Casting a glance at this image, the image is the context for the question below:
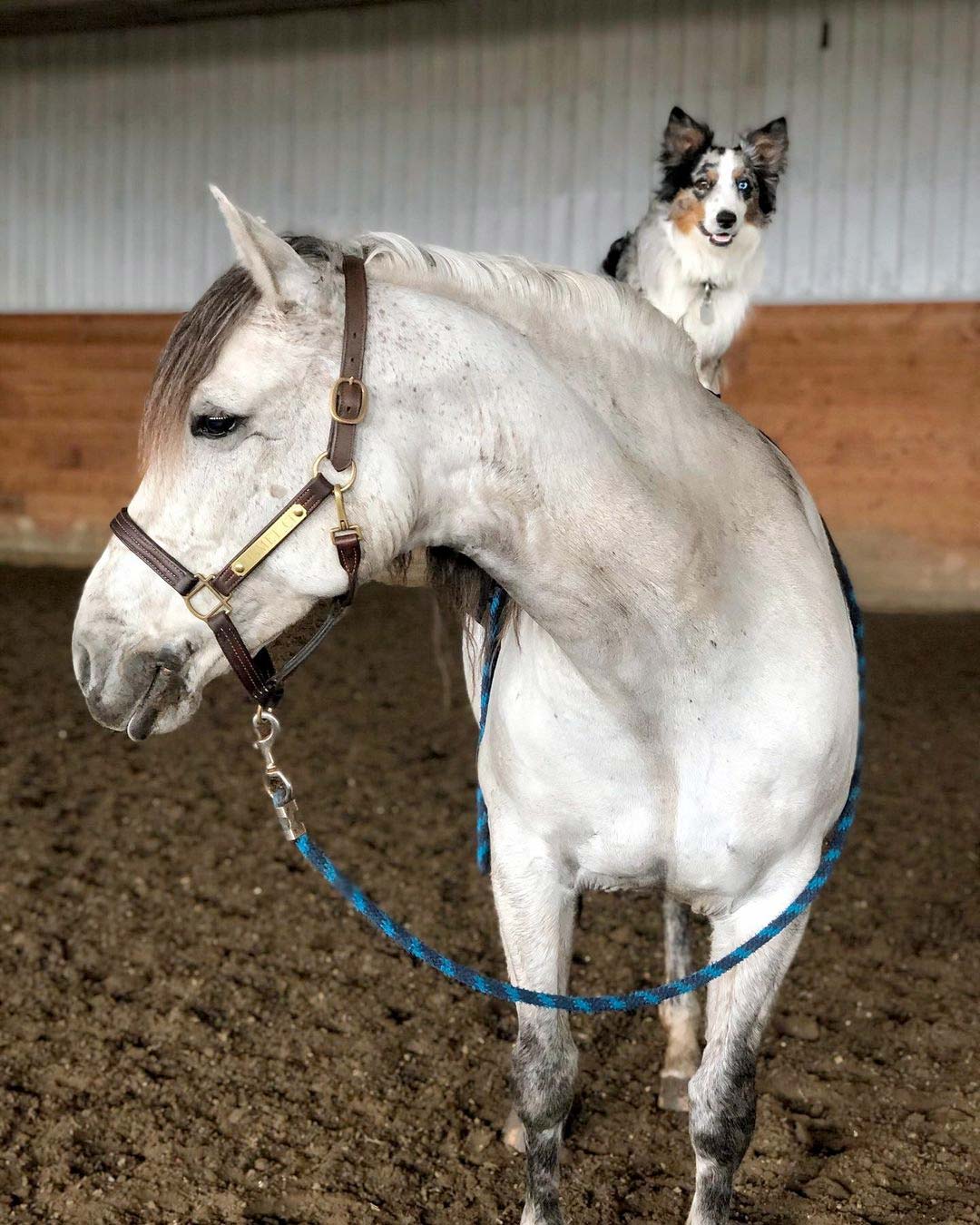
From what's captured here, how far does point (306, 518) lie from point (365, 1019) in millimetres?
1682

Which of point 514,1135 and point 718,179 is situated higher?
point 718,179

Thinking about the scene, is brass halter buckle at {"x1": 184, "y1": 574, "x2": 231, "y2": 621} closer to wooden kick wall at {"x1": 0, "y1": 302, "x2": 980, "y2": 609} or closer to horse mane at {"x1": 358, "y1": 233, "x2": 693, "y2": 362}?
horse mane at {"x1": 358, "y1": 233, "x2": 693, "y2": 362}

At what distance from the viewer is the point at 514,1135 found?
221 centimetres

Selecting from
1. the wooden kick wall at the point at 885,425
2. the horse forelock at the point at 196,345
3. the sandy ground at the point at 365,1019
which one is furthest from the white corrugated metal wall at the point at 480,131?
the horse forelock at the point at 196,345

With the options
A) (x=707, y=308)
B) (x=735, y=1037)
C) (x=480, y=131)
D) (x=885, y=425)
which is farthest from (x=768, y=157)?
(x=480, y=131)

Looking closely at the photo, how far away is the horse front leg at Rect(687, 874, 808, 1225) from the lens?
1717 millimetres

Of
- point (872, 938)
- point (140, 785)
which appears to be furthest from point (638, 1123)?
point (140, 785)

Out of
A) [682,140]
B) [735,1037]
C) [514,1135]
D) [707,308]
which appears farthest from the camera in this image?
[682,140]

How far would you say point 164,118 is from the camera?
9.30 meters

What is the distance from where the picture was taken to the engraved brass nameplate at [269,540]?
1.32m

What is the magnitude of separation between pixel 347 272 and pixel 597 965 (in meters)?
2.11

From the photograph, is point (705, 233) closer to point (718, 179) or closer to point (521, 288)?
point (718, 179)

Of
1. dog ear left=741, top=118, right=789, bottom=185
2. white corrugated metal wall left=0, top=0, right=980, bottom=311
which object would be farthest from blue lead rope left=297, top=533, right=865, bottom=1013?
white corrugated metal wall left=0, top=0, right=980, bottom=311

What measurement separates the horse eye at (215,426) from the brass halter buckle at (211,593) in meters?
0.16
